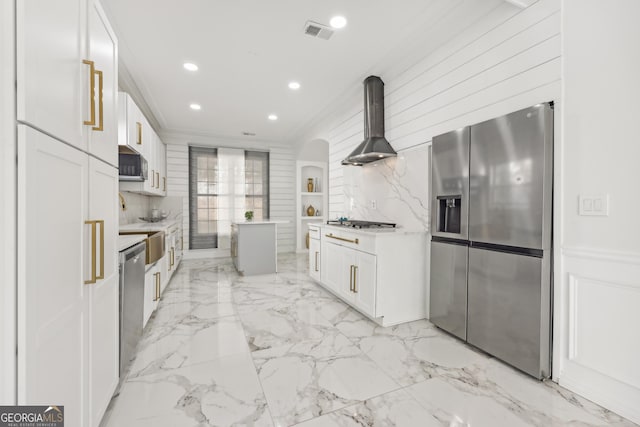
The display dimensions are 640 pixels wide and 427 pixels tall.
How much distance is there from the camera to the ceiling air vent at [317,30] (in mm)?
2479

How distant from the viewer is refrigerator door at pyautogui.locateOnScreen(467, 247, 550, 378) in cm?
177

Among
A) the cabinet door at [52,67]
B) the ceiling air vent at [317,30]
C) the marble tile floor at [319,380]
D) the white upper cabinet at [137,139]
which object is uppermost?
the ceiling air vent at [317,30]

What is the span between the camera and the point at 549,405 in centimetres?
157

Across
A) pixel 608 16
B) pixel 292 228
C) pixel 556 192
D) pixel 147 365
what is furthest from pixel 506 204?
pixel 292 228

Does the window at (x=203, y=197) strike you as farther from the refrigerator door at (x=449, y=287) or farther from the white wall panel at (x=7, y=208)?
the white wall panel at (x=7, y=208)

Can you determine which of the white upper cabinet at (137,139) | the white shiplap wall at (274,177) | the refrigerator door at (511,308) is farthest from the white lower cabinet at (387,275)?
the white shiplap wall at (274,177)

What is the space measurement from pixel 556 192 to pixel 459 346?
1.37 metres

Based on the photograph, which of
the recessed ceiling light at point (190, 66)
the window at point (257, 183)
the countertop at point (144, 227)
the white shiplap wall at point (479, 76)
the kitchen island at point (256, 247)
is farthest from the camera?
the window at point (257, 183)

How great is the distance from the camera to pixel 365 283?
276cm

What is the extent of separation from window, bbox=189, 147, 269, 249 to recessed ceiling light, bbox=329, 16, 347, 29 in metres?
4.43

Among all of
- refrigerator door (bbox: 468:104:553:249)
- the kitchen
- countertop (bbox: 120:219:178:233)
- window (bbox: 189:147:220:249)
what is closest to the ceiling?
the kitchen

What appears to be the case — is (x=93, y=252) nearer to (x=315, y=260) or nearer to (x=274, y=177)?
(x=315, y=260)

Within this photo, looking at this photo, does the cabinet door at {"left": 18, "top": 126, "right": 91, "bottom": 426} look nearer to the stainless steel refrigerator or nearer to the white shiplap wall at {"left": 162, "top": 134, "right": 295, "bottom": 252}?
the stainless steel refrigerator

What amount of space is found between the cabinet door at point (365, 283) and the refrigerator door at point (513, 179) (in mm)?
918
